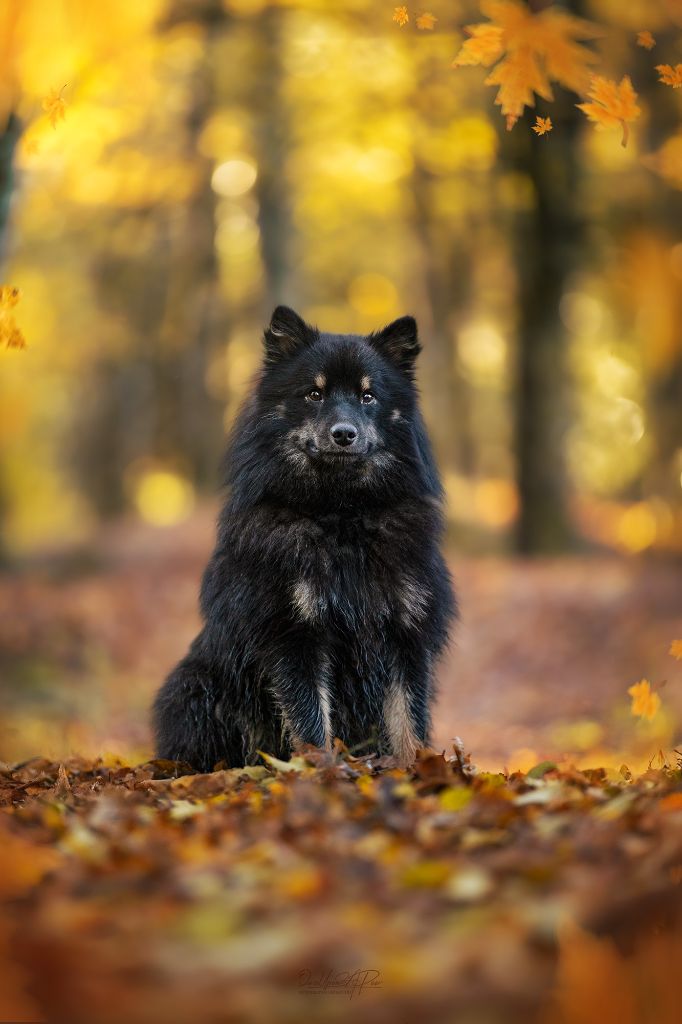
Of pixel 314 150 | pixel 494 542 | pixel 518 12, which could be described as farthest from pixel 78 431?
pixel 518 12

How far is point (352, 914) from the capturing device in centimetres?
271

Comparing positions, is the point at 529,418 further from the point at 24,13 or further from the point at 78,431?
the point at 78,431

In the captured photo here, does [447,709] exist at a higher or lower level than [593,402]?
lower

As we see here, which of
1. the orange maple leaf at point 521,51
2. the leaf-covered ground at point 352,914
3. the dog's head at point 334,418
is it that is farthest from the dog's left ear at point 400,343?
the leaf-covered ground at point 352,914

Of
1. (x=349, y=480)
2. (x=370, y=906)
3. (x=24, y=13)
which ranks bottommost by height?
(x=370, y=906)

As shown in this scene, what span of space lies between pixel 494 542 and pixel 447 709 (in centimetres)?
586

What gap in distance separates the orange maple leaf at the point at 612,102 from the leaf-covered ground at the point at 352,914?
327 cm

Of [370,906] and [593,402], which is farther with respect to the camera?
[593,402]

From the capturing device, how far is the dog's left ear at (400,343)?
6078 mm

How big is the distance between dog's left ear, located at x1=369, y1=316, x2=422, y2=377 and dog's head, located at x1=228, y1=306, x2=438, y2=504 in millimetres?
41

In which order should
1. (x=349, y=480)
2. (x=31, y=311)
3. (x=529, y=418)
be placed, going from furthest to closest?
(x=31, y=311)
(x=529, y=418)
(x=349, y=480)

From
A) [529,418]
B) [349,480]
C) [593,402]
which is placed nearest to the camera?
[349,480]

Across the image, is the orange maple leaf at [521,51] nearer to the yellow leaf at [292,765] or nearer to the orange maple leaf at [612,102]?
the orange maple leaf at [612,102]

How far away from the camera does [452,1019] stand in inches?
94.1
